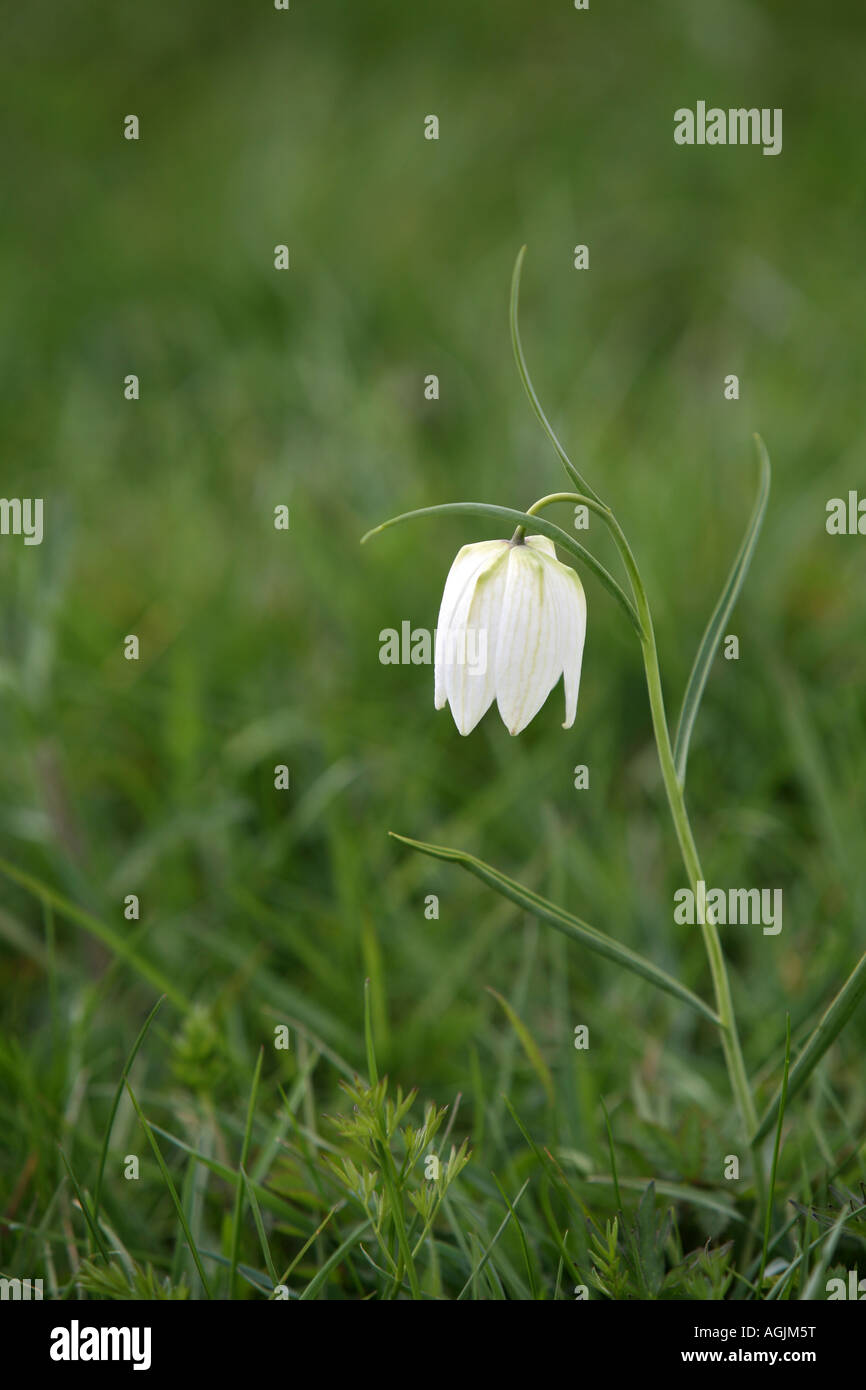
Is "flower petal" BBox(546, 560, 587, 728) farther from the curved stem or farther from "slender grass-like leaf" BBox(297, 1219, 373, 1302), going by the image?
"slender grass-like leaf" BBox(297, 1219, 373, 1302)

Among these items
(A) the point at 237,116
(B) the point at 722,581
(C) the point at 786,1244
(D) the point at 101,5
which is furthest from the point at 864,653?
(D) the point at 101,5

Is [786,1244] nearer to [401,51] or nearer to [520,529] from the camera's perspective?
[520,529]

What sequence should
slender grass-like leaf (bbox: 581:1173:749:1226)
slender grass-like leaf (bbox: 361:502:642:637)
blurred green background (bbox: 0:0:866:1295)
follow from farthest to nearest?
blurred green background (bbox: 0:0:866:1295) < slender grass-like leaf (bbox: 581:1173:749:1226) < slender grass-like leaf (bbox: 361:502:642:637)

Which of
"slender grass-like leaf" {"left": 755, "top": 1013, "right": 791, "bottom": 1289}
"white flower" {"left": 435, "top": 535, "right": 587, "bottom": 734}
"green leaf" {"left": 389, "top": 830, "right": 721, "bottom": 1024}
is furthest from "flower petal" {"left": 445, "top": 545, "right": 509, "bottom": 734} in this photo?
"slender grass-like leaf" {"left": 755, "top": 1013, "right": 791, "bottom": 1289}

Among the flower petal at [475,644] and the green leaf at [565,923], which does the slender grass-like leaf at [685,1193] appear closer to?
the green leaf at [565,923]

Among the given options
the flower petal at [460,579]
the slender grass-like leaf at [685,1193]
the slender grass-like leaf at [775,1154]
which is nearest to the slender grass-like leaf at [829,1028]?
the slender grass-like leaf at [775,1154]

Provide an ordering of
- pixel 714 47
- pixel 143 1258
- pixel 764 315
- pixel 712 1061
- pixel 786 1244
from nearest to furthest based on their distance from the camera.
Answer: pixel 786 1244, pixel 143 1258, pixel 712 1061, pixel 764 315, pixel 714 47

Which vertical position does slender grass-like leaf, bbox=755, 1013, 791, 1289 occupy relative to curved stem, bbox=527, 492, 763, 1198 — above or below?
below
